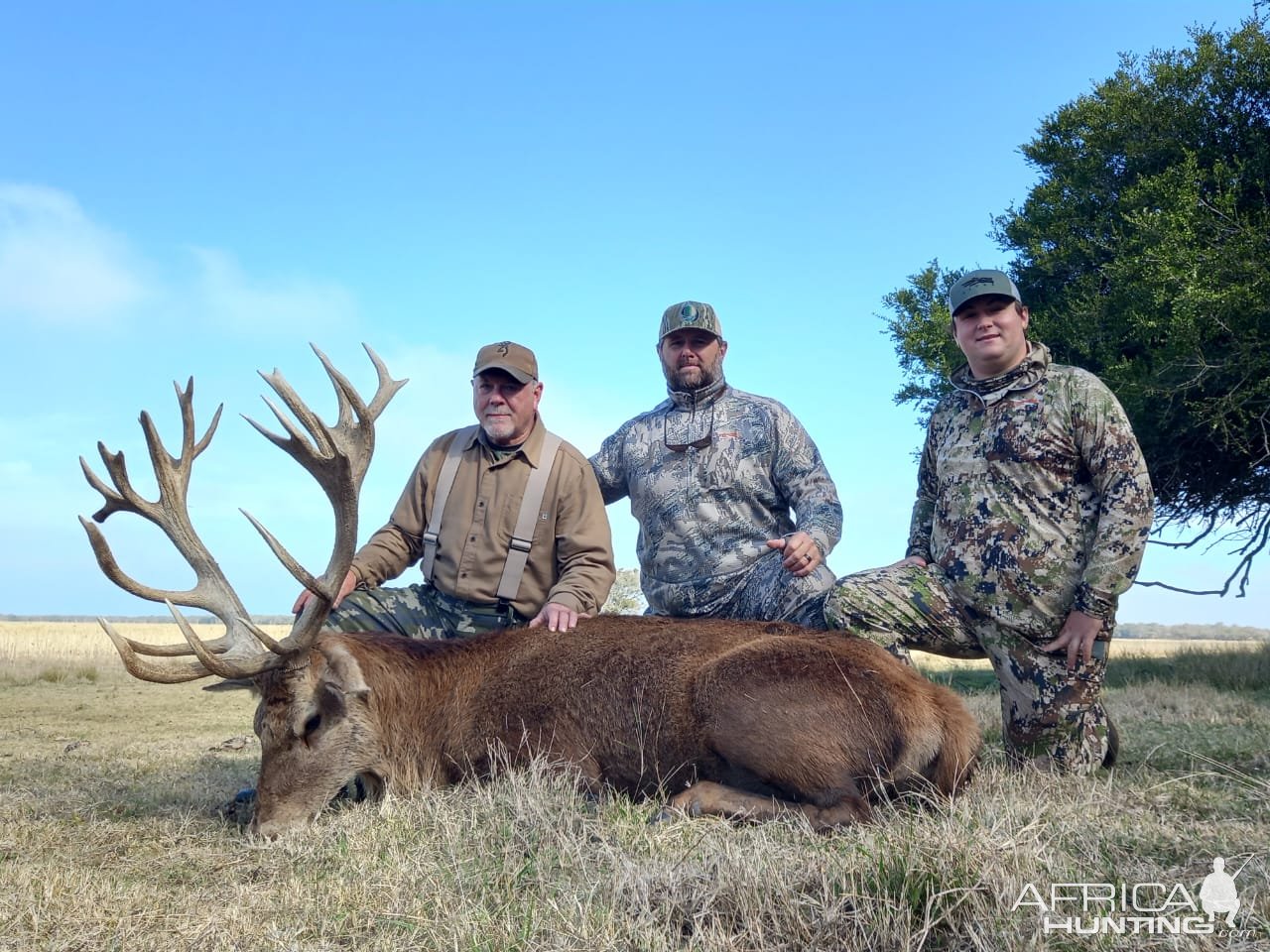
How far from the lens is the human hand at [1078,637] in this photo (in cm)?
527

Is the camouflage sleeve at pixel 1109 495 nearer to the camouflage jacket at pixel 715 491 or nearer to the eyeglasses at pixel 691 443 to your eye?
the camouflage jacket at pixel 715 491

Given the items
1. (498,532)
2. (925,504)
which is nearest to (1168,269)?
(925,504)

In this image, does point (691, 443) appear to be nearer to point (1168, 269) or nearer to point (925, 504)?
point (925, 504)

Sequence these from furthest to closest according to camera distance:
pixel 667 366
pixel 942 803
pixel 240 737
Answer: pixel 240 737, pixel 667 366, pixel 942 803

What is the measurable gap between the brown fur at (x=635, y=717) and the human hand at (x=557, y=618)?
9cm

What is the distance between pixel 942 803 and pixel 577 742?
67.1 inches

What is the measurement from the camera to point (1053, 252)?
1474cm

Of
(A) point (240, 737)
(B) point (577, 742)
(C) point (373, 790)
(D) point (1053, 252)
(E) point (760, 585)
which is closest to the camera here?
(B) point (577, 742)

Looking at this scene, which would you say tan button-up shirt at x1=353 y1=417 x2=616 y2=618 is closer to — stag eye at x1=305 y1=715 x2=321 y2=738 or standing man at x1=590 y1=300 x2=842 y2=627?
standing man at x1=590 y1=300 x2=842 y2=627

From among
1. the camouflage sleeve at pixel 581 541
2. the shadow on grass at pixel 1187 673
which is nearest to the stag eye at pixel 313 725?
the camouflage sleeve at pixel 581 541

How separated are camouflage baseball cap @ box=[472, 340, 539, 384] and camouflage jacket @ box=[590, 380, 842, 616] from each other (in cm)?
100

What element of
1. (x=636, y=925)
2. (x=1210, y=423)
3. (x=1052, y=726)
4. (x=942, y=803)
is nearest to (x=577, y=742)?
(x=942, y=803)

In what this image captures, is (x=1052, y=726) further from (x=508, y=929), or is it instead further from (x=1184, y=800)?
(x=508, y=929)

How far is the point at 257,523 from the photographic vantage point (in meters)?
4.79
